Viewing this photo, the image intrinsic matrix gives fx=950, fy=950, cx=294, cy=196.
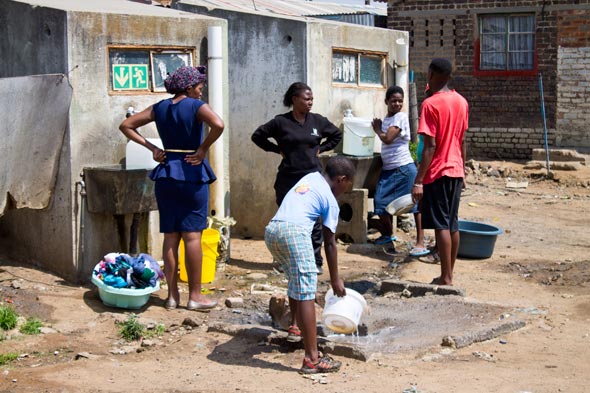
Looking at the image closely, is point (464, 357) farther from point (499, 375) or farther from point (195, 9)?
point (195, 9)

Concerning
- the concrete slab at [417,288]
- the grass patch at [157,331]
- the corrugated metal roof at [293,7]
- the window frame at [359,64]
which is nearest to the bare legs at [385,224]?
the window frame at [359,64]

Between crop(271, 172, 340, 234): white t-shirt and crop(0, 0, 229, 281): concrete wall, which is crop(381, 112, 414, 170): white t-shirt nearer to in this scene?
crop(0, 0, 229, 281): concrete wall

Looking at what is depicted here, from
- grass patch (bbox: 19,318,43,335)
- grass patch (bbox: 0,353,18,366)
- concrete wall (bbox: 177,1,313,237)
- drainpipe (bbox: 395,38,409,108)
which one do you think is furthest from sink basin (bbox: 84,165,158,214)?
drainpipe (bbox: 395,38,409,108)

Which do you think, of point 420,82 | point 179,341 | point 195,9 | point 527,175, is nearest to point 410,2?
point 420,82

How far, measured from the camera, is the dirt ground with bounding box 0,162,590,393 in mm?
5609

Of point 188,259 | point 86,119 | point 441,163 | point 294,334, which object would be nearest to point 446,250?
point 441,163

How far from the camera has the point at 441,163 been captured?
7809 mm

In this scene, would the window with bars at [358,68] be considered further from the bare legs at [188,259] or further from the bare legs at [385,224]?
the bare legs at [188,259]

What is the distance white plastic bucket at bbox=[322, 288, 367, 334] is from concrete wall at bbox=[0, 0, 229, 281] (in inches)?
110

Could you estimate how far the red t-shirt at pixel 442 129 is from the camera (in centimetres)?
776

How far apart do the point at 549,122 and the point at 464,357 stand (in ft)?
43.3

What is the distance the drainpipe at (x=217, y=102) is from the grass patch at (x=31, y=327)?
248 cm

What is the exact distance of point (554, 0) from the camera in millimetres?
18188

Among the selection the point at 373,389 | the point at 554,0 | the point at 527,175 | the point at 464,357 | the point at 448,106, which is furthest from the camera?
the point at 554,0
